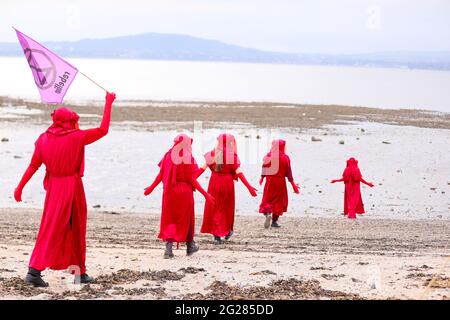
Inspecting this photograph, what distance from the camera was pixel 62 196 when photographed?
32.9ft

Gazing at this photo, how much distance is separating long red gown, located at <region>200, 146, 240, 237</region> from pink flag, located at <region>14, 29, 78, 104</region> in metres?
4.20

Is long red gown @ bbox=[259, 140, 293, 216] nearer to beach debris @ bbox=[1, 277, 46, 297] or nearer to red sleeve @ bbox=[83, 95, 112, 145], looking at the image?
red sleeve @ bbox=[83, 95, 112, 145]

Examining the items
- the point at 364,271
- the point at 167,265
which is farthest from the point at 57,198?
the point at 364,271

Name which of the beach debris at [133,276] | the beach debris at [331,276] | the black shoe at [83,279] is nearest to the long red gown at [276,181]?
the beach debris at [331,276]

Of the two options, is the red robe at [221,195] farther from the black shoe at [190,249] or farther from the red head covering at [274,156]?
the red head covering at [274,156]

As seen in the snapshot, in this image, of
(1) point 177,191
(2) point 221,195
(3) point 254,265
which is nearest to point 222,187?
(2) point 221,195

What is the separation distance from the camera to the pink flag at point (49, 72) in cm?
1079

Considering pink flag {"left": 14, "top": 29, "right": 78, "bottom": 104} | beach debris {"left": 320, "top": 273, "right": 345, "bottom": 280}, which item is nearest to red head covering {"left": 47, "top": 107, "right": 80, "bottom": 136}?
pink flag {"left": 14, "top": 29, "right": 78, "bottom": 104}

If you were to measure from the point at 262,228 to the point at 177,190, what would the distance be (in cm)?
518

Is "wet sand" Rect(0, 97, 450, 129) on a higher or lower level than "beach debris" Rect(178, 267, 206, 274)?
higher

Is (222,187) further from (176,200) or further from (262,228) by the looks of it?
(262,228)

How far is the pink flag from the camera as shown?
1079 centimetres

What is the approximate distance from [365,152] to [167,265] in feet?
86.2

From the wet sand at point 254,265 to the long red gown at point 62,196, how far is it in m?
0.33
